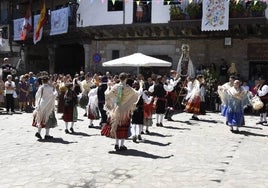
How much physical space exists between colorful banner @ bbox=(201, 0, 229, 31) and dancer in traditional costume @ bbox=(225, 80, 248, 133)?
24.6 feet

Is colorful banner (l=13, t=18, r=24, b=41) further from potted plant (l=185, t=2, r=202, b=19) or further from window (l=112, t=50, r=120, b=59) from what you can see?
potted plant (l=185, t=2, r=202, b=19)

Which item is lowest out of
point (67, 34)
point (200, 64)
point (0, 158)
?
point (0, 158)

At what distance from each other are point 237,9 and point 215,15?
98 centimetres

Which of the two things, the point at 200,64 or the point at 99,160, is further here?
the point at 200,64

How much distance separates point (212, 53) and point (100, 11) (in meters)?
6.68

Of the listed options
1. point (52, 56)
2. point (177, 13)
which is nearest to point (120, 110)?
point (177, 13)

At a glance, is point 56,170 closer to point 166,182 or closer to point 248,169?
point 166,182

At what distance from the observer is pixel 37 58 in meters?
34.5

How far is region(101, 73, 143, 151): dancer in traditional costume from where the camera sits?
9703 millimetres

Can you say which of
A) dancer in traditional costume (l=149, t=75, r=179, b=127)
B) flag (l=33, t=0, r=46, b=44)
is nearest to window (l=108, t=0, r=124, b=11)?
flag (l=33, t=0, r=46, b=44)

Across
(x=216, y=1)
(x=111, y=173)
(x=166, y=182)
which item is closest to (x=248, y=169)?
(x=166, y=182)

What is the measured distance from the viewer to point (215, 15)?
2022cm

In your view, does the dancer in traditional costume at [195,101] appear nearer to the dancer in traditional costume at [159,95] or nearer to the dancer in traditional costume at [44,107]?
the dancer in traditional costume at [159,95]

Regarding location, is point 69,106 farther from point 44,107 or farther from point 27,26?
point 27,26
